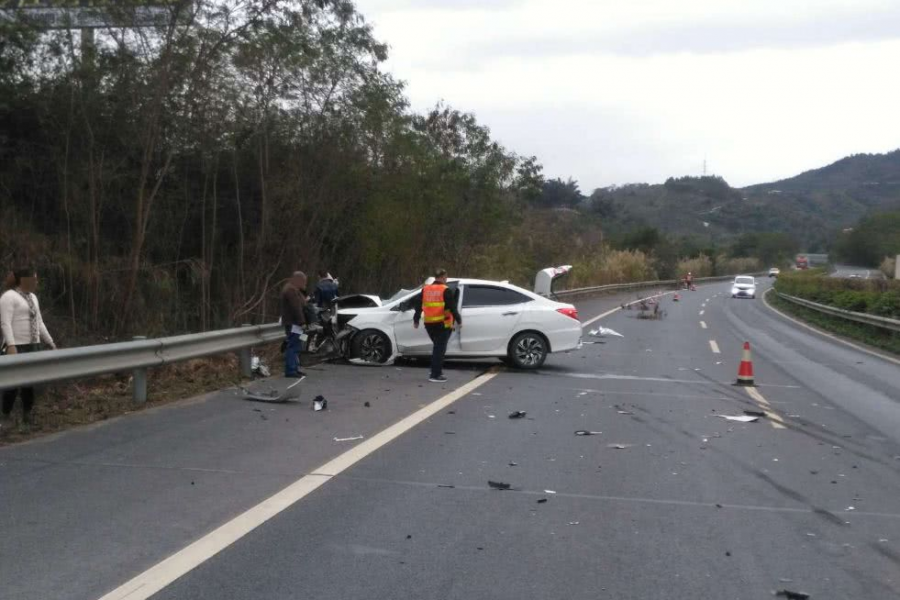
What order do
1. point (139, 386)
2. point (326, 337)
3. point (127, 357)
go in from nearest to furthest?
1. point (127, 357)
2. point (139, 386)
3. point (326, 337)

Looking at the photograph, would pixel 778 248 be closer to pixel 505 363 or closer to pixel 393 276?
pixel 393 276

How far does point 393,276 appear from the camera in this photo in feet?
99.5

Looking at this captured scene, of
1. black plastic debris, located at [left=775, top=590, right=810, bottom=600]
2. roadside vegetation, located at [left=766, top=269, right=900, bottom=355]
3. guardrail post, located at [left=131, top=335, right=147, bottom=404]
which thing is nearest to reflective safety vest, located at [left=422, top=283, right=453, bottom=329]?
guardrail post, located at [left=131, top=335, right=147, bottom=404]

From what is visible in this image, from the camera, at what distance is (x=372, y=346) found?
17609 millimetres

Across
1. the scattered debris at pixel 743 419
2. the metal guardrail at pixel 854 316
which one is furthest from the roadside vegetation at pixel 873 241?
the scattered debris at pixel 743 419

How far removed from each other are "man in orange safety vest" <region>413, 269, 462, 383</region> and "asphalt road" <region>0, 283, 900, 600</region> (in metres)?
1.70

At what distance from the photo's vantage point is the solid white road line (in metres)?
5.57

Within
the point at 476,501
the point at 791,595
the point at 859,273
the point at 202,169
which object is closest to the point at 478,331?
the point at 202,169

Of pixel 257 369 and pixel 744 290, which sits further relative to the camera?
pixel 744 290

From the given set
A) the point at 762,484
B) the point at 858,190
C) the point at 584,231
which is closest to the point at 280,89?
the point at 762,484

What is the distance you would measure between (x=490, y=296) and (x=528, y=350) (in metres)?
1.17

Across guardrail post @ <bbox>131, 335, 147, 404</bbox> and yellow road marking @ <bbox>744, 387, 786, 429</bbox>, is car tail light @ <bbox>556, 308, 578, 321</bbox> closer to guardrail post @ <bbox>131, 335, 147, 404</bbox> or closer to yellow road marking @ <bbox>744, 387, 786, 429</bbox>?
yellow road marking @ <bbox>744, 387, 786, 429</bbox>

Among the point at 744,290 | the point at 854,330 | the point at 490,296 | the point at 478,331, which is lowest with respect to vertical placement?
the point at 854,330

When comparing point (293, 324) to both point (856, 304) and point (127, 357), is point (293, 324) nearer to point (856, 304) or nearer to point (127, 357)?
point (127, 357)
